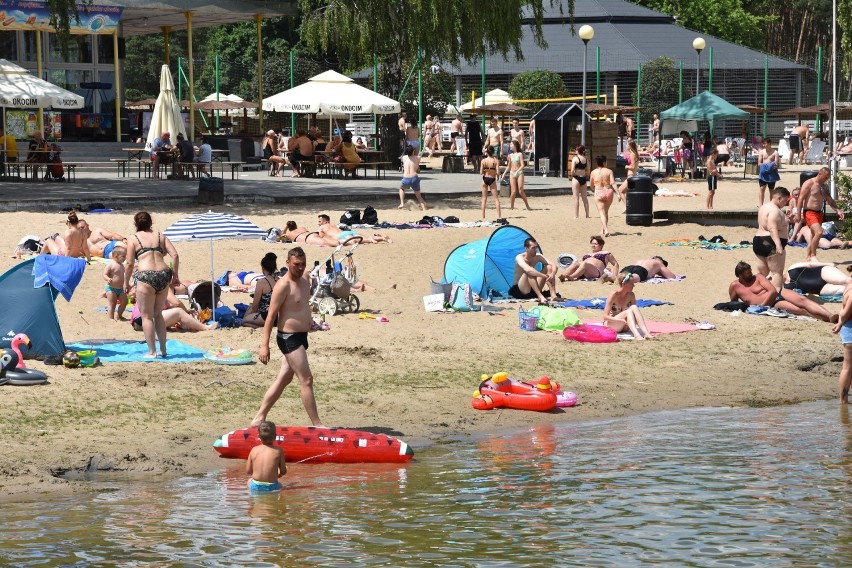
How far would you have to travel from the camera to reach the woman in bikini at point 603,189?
2188 cm

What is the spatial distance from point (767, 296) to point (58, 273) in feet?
27.7

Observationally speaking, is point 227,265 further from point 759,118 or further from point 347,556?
point 759,118

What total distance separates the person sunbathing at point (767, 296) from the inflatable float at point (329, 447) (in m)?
7.21

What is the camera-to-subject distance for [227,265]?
61.2 feet

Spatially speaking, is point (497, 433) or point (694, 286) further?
point (694, 286)

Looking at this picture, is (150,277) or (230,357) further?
(230,357)

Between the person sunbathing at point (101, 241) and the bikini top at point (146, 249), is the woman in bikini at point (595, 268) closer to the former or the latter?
the person sunbathing at point (101, 241)

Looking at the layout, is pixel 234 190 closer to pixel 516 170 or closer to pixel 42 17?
pixel 516 170

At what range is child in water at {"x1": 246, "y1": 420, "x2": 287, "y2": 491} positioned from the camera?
9.09 metres

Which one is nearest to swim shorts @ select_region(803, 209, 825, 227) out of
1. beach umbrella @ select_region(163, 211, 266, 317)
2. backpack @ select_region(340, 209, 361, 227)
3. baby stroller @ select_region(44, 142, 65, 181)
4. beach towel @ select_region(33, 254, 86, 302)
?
backpack @ select_region(340, 209, 361, 227)

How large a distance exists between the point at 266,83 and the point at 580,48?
12903 mm

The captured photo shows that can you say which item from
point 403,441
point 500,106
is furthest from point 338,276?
point 500,106

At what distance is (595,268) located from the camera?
1806 centimetres

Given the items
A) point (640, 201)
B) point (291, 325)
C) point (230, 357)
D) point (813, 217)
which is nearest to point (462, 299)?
point (230, 357)
